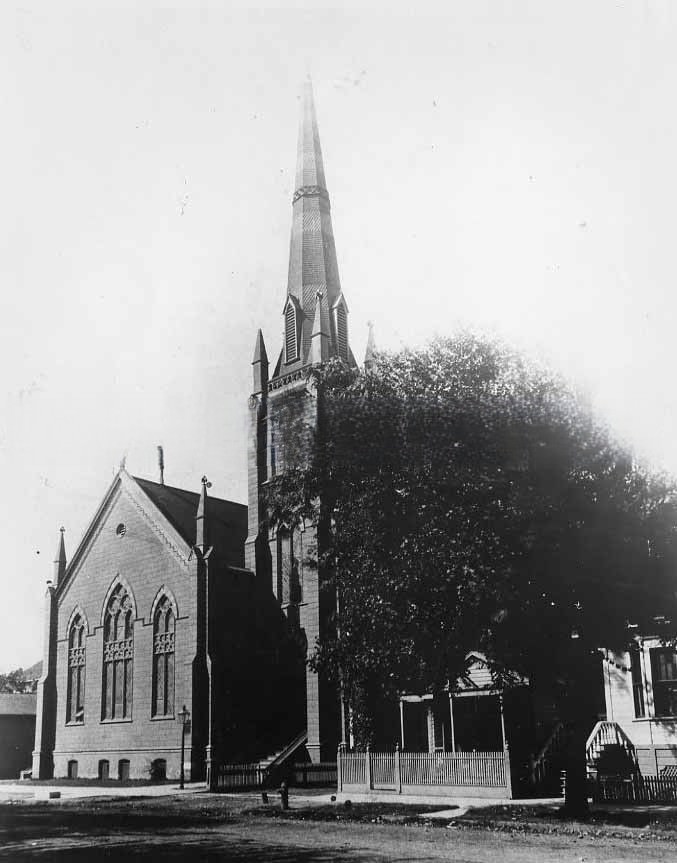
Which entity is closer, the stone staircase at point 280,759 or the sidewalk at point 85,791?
the sidewalk at point 85,791

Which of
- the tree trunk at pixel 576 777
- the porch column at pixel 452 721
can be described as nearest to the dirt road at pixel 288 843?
the tree trunk at pixel 576 777

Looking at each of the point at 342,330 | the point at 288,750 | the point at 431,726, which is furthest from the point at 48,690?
the point at 342,330

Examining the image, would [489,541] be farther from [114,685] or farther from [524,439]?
[114,685]

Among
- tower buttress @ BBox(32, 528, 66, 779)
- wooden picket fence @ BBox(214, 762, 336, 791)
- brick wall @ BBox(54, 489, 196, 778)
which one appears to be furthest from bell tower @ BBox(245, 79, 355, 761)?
tower buttress @ BBox(32, 528, 66, 779)

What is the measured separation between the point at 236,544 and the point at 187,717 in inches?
431

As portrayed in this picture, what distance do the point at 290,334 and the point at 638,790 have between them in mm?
29817

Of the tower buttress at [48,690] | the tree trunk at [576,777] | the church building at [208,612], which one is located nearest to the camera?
the tree trunk at [576,777]

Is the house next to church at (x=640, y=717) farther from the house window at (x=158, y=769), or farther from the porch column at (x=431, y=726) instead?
the house window at (x=158, y=769)

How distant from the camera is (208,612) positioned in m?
39.3

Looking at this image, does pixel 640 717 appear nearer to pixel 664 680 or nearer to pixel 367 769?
pixel 664 680

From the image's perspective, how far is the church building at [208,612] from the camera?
38.7 meters

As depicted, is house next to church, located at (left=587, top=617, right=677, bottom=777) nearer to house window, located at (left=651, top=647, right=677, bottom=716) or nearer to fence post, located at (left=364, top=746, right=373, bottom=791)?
house window, located at (left=651, top=647, right=677, bottom=716)

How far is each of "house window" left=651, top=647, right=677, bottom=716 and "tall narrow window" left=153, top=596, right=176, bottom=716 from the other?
21991 mm

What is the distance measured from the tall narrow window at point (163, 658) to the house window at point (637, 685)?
21.3 meters
